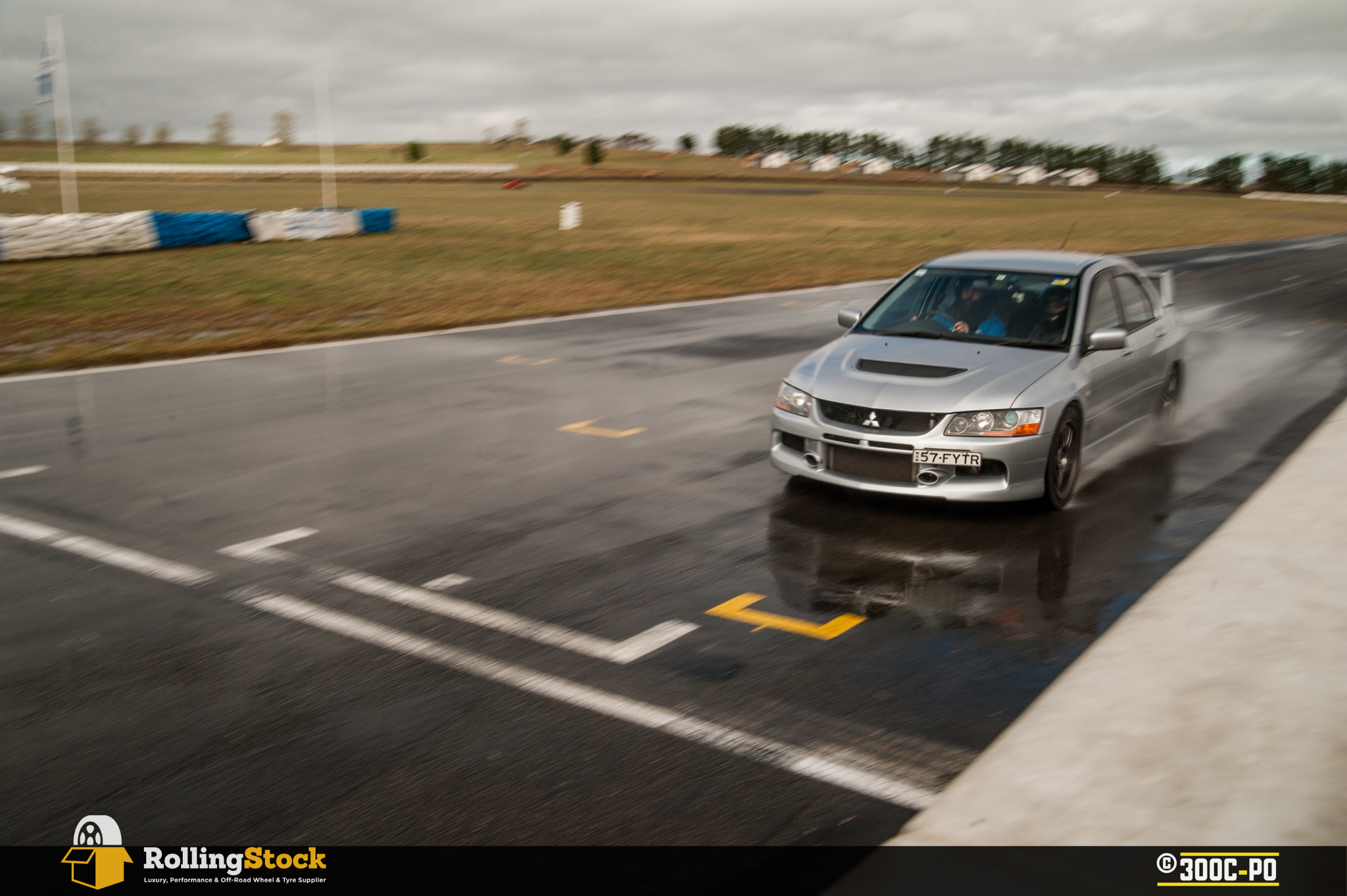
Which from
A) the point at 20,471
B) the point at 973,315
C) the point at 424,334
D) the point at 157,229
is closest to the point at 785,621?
the point at 973,315

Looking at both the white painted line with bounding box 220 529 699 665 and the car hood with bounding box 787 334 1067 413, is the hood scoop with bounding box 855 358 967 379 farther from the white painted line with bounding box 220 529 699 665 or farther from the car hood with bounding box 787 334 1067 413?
the white painted line with bounding box 220 529 699 665

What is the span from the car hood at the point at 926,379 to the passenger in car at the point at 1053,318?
0.21m

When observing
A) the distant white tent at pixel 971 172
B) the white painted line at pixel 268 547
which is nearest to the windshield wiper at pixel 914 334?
the white painted line at pixel 268 547

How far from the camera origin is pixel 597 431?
996cm

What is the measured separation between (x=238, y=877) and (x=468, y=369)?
10.00m

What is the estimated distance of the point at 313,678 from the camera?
4863 mm

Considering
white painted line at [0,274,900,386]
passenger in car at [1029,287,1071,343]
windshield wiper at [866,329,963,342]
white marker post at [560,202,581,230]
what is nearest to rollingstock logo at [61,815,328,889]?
windshield wiper at [866,329,963,342]

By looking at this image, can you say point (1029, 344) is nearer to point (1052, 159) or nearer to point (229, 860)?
point (229, 860)

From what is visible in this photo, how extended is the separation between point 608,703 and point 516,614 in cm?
114

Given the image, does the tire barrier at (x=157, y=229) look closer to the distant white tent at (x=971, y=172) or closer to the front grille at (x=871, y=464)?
the front grille at (x=871, y=464)

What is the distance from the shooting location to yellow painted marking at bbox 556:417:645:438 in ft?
32.1

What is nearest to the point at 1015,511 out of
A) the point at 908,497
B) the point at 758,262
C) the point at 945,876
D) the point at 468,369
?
the point at 908,497

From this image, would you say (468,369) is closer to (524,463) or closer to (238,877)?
(524,463)

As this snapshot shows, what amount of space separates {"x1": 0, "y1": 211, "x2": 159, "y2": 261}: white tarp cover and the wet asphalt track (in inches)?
563
